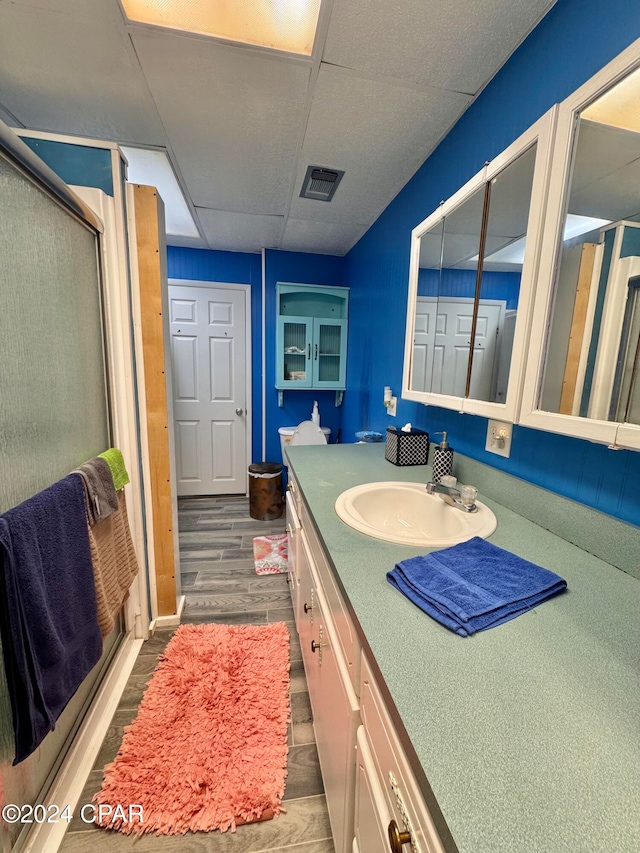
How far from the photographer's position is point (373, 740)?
571mm

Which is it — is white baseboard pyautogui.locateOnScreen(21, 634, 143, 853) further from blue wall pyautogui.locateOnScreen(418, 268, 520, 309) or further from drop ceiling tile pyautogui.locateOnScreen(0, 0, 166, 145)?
drop ceiling tile pyautogui.locateOnScreen(0, 0, 166, 145)

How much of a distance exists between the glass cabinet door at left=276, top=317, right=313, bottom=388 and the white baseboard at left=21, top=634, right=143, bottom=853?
218cm

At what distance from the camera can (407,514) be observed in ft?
3.83

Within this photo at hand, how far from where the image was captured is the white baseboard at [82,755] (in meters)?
0.87

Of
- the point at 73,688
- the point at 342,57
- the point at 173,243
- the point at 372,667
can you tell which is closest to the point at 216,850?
the point at 73,688

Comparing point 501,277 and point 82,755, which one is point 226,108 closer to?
point 501,277

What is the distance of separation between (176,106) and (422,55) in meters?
0.93

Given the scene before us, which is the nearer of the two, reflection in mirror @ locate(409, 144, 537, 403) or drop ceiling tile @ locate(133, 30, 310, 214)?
reflection in mirror @ locate(409, 144, 537, 403)

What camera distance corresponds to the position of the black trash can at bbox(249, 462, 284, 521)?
2.78 m

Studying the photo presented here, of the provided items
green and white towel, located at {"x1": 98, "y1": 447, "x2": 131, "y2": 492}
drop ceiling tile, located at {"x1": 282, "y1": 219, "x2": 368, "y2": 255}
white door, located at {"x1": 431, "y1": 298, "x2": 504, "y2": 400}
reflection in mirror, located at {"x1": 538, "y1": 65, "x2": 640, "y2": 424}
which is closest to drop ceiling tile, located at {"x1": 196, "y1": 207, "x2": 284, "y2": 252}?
drop ceiling tile, located at {"x1": 282, "y1": 219, "x2": 368, "y2": 255}

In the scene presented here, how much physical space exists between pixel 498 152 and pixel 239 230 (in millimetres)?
1936

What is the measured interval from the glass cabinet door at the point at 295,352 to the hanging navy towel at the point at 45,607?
2.16 metres

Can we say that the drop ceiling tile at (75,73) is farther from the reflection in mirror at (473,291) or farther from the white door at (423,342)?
the white door at (423,342)

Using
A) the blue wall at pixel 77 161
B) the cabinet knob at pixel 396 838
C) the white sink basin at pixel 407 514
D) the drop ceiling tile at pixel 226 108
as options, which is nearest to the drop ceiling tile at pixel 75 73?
the drop ceiling tile at pixel 226 108
